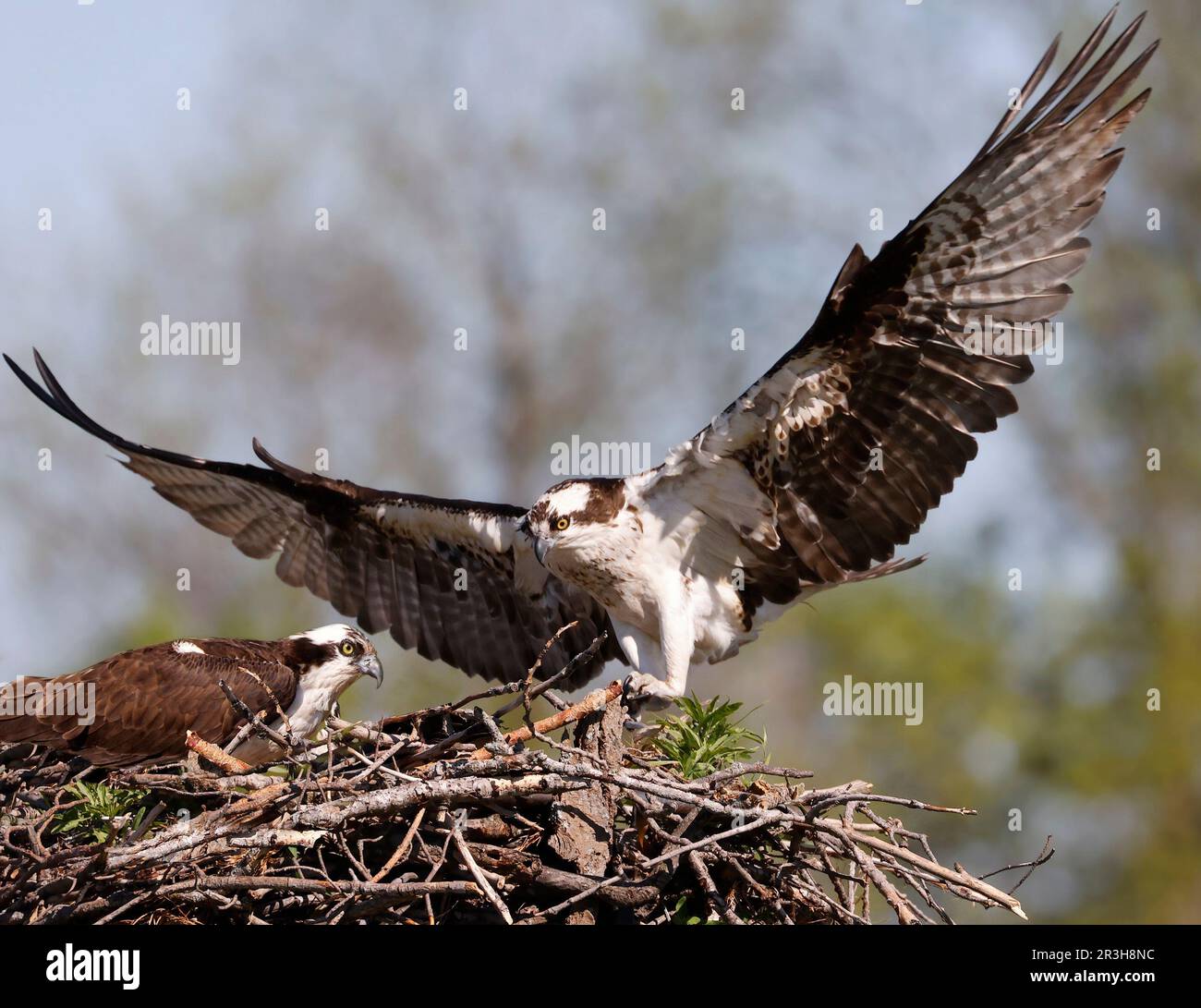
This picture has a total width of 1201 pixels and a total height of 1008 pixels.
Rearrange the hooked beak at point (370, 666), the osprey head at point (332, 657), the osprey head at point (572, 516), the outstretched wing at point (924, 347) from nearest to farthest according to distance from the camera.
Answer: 1. the outstretched wing at point (924, 347)
2. the osprey head at point (572, 516)
3. the osprey head at point (332, 657)
4. the hooked beak at point (370, 666)

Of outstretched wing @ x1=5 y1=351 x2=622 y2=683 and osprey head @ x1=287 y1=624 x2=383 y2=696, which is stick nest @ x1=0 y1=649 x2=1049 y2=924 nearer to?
osprey head @ x1=287 y1=624 x2=383 y2=696

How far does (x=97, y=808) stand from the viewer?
6512mm

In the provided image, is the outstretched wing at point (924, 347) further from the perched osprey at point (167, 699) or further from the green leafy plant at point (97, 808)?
the green leafy plant at point (97, 808)

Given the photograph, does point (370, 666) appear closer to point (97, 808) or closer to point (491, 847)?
point (97, 808)

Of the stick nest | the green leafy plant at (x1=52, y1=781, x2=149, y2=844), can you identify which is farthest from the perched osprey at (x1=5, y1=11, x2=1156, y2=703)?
the green leafy plant at (x1=52, y1=781, x2=149, y2=844)

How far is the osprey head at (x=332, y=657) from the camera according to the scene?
25.7 feet

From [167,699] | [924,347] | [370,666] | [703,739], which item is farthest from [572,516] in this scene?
[167,699]

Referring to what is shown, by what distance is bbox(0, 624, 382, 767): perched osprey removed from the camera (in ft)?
23.0

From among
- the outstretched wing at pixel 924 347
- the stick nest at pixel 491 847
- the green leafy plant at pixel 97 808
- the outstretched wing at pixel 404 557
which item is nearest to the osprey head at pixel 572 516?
the outstretched wing at pixel 924 347

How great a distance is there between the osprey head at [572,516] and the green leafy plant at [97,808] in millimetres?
2148

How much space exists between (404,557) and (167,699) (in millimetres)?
1820

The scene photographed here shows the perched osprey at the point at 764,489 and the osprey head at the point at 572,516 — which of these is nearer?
the perched osprey at the point at 764,489

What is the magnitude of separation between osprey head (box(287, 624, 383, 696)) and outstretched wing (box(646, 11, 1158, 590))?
1.98 meters

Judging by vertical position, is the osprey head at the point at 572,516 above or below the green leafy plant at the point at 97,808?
above
